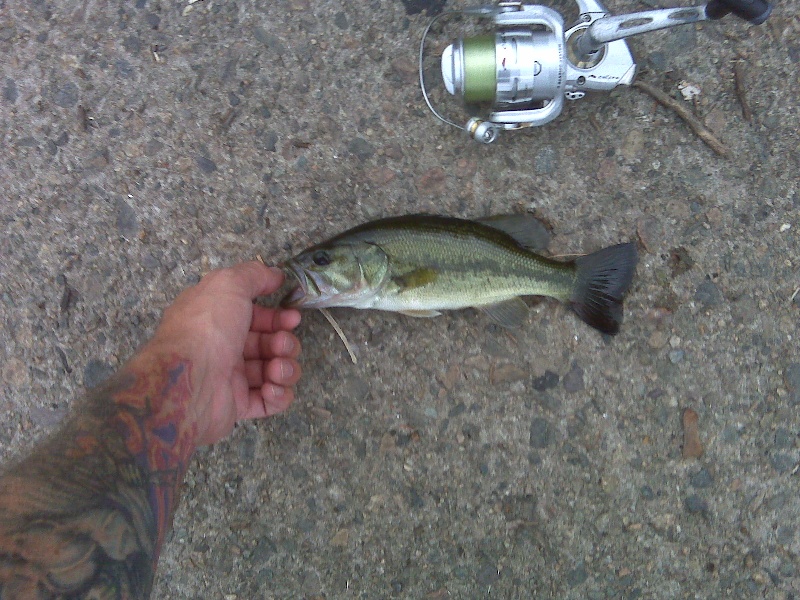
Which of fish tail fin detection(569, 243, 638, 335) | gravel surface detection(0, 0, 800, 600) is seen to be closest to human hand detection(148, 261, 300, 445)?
gravel surface detection(0, 0, 800, 600)

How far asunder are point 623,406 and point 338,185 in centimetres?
217

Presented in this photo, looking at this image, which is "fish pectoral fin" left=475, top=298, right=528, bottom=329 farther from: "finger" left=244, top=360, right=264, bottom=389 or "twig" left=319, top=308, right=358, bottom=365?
"finger" left=244, top=360, right=264, bottom=389

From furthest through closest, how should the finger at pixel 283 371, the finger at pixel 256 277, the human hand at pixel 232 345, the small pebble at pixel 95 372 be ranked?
1. the small pebble at pixel 95 372
2. the finger at pixel 283 371
3. the finger at pixel 256 277
4. the human hand at pixel 232 345

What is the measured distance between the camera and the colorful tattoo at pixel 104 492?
199cm

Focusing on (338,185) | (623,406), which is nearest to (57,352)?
(338,185)

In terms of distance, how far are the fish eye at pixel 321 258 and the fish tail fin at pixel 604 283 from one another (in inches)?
54.8

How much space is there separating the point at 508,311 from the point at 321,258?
1.11m

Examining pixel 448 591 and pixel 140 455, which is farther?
pixel 448 591

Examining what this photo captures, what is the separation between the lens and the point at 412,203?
3.22 metres

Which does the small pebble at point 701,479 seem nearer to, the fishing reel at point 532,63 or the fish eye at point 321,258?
the fishing reel at point 532,63

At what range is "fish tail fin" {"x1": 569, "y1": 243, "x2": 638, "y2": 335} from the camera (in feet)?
9.86

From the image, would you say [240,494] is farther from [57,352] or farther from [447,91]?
[447,91]

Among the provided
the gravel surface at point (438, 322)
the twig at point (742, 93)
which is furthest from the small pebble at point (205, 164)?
the twig at point (742, 93)

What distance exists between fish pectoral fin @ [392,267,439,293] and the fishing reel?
0.83 meters
